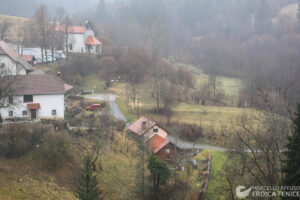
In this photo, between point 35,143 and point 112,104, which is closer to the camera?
point 35,143

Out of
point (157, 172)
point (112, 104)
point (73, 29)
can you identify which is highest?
point (73, 29)

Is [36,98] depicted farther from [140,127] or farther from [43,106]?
[140,127]

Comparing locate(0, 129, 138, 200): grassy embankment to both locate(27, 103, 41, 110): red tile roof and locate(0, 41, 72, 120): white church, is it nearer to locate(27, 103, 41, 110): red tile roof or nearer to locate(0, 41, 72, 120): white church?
locate(0, 41, 72, 120): white church

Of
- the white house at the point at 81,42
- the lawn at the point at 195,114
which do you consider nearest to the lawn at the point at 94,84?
the lawn at the point at 195,114

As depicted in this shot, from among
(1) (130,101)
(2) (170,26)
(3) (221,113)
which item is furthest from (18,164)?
(2) (170,26)

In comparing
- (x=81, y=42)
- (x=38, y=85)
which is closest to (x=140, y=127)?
(x=38, y=85)

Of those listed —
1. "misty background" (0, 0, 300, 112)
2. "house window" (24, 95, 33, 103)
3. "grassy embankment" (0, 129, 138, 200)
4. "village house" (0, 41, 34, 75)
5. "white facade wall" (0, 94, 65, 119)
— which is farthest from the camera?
"misty background" (0, 0, 300, 112)

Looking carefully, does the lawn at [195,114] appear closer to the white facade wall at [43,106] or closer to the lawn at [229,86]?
the lawn at [229,86]

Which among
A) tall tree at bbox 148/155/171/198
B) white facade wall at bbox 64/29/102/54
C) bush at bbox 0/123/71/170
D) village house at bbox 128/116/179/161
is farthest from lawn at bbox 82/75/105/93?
tall tree at bbox 148/155/171/198
